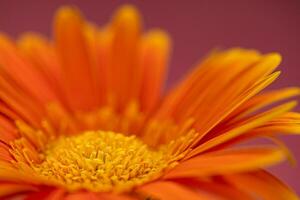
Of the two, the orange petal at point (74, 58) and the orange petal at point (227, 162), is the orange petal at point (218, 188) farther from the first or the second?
the orange petal at point (74, 58)

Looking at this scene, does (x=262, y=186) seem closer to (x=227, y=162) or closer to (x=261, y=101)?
(x=227, y=162)

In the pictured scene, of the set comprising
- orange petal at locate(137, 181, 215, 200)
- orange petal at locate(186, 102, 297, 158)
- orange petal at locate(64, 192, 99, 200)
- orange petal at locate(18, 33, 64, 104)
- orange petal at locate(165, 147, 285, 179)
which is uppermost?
orange petal at locate(18, 33, 64, 104)

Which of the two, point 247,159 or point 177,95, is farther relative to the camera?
point 177,95

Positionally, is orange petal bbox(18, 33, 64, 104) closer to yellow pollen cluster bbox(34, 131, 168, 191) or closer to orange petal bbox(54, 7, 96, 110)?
orange petal bbox(54, 7, 96, 110)

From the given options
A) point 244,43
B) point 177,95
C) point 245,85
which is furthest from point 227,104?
point 244,43

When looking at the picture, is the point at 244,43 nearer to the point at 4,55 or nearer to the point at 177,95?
the point at 177,95

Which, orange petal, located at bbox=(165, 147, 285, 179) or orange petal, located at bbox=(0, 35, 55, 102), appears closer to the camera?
orange petal, located at bbox=(165, 147, 285, 179)

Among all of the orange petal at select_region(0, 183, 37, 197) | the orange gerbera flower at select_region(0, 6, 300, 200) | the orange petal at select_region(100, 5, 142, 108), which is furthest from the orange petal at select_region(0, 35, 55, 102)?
the orange petal at select_region(0, 183, 37, 197)
